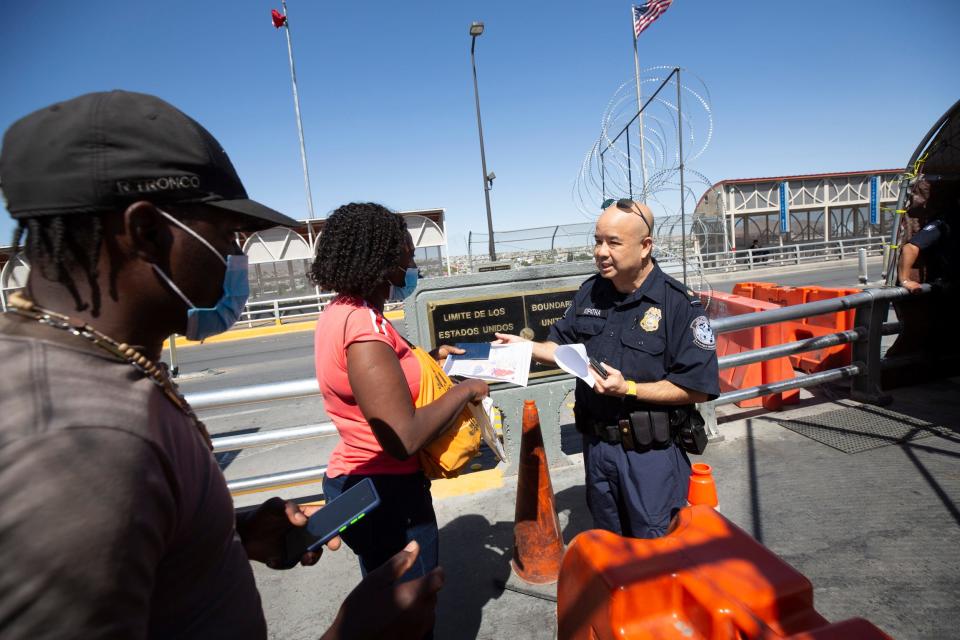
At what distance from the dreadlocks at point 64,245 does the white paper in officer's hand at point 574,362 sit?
1767 mm

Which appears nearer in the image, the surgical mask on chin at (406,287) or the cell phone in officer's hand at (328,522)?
the cell phone in officer's hand at (328,522)

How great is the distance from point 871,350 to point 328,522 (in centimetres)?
556

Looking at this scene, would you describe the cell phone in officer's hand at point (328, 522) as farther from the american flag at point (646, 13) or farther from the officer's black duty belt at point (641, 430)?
the american flag at point (646, 13)

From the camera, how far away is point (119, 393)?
0.80m

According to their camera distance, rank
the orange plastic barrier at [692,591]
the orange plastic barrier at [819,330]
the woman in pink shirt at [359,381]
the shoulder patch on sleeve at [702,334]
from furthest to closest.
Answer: the orange plastic barrier at [819,330] → the shoulder patch on sleeve at [702,334] → the woman in pink shirt at [359,381] → the orange plastic barrier at [692,591]

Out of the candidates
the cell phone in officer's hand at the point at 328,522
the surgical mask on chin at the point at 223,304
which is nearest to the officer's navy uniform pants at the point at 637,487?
the cell phone in officer's hand at the point at 328,522

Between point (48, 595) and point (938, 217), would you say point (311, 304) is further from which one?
point (48, 595)

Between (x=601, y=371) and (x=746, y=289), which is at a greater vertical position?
Answer: (x=601, y=371)

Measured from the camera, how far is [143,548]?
727 mm

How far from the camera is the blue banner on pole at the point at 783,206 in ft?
86.5

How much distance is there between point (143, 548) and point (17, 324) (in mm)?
442

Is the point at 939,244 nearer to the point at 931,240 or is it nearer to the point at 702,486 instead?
the point at 931,240

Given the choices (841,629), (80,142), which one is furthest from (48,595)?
(841,629)

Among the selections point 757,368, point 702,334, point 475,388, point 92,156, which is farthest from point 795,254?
point 92,156
